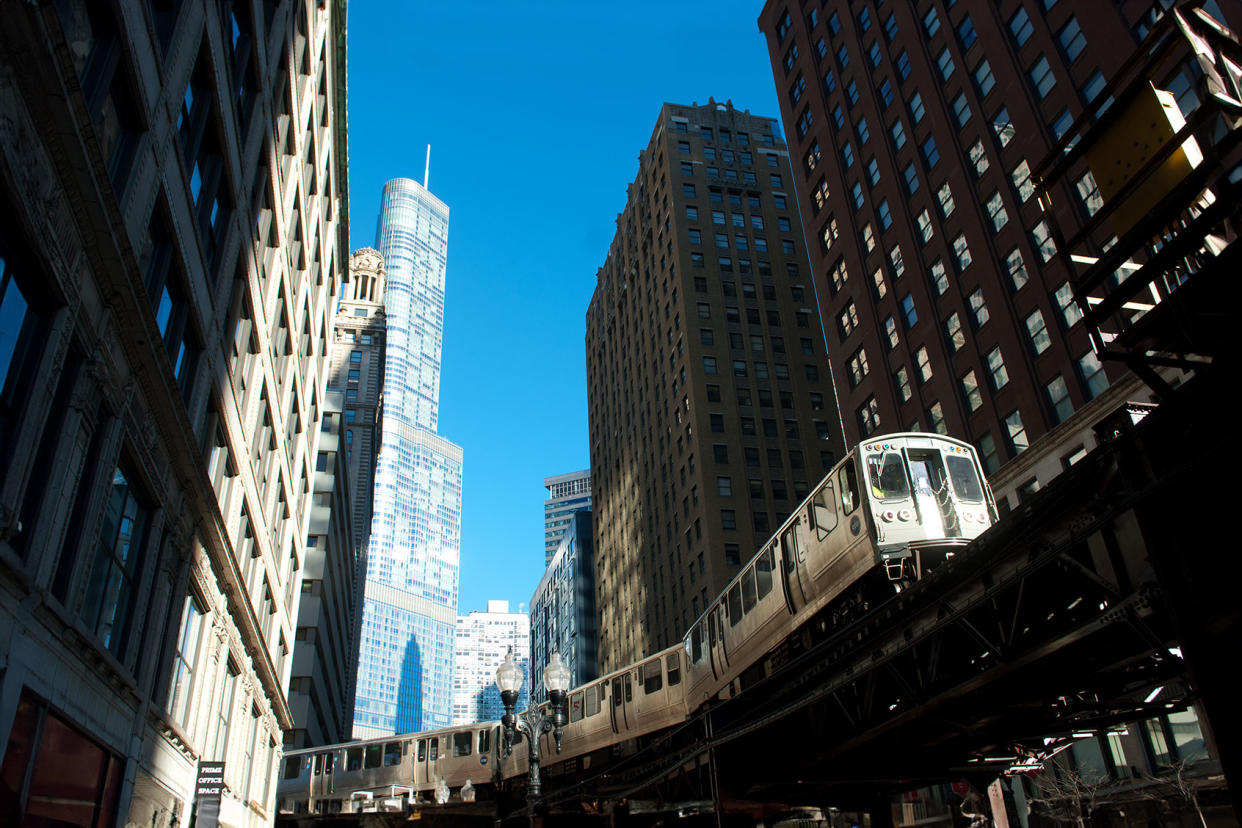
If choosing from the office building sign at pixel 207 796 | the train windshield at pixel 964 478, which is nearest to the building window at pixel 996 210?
the train windshield at pixel 964 478

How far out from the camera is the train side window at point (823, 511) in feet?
62.2

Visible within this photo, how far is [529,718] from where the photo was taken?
18.3 m

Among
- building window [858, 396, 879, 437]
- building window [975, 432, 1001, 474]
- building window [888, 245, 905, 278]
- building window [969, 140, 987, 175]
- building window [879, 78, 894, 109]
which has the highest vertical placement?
building window [879, 78, 894, 109]

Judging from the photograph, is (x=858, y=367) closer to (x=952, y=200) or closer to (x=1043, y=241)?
(x=952, y=200)

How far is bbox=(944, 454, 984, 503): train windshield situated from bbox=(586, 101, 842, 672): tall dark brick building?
149ft

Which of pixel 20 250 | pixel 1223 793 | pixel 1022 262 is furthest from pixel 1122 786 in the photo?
pixel 20 250

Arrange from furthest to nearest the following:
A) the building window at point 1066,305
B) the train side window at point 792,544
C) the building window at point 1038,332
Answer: the building window at point 1038,332
the building window at point 1066,305
the train side window at point 792,544

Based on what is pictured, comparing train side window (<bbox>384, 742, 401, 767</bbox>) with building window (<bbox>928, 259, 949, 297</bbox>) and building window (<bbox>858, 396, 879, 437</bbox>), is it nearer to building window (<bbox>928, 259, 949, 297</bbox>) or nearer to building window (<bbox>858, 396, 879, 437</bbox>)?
building window (<bbox>858, 396, 879, 437</bbox>)

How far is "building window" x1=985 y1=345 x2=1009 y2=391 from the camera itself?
127 feet

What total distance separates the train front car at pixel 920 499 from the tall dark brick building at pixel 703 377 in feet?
150

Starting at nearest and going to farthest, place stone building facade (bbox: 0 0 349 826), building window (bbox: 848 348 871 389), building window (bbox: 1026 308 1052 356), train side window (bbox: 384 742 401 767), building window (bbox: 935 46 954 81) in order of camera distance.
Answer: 1. stone building facade (bbox: 0 0 349 826)
2. building window (bbox: 1026 308 1052 356)
3. building window (bbox: 935 46 954 81)
4. train side window (bbox: 384 742 401 767)
5. building window (bbox: 848 348 871 389)

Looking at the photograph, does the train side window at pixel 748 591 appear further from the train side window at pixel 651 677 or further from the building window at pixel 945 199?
the building window at pixel 945 199

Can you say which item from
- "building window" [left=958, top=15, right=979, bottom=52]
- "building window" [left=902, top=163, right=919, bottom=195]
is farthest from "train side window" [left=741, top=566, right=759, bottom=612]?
"building window" [left=958, top=15, right=979, bottom=52]

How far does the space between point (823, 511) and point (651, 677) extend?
1233 cm
